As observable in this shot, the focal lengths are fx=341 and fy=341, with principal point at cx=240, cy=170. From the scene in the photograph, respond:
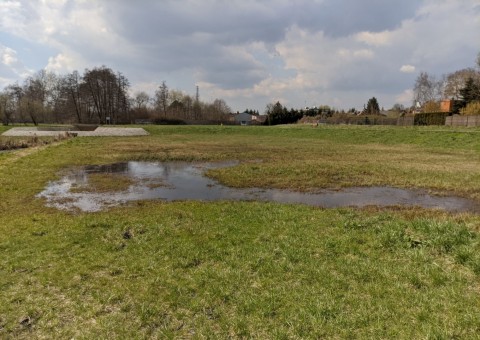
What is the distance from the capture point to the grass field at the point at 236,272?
438 centimetres

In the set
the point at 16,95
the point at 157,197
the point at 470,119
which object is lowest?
the point at 157,197

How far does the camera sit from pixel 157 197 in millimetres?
12648

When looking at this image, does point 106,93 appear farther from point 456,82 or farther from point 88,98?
point 456,82

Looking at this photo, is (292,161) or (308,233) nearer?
(308,233)

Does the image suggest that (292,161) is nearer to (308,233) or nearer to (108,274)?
(308,233)

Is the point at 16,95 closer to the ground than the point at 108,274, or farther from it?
farther from it

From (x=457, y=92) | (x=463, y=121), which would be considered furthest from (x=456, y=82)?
(x=463, y=121)

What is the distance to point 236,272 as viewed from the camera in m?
5.88

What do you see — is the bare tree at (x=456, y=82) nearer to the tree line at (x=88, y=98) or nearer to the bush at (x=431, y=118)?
the bush at (x=431, y=118)

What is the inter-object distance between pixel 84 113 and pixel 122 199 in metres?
99.4

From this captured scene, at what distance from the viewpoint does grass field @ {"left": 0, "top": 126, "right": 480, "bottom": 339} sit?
14.4 ft

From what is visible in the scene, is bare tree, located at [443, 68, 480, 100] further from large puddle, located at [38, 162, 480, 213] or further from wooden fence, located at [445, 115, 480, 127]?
large puddle, located at [38, 162, 480, 213]

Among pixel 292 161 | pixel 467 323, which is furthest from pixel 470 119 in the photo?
pixel 467 323

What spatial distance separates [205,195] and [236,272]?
24.1 feet
